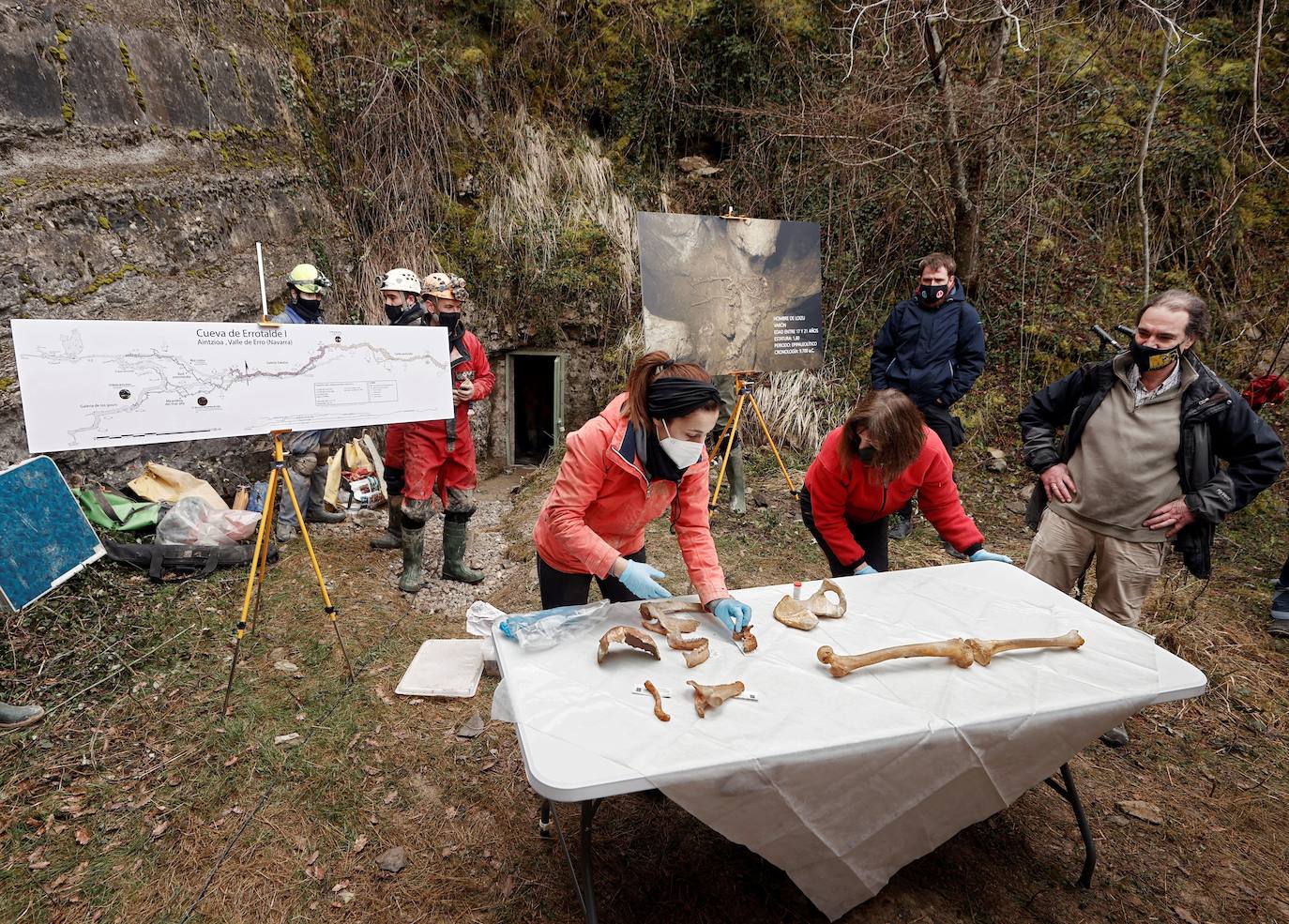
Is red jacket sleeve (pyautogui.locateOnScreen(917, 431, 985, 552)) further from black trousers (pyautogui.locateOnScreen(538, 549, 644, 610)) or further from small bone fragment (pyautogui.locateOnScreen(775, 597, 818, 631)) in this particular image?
black trousers (pyautogui.locateOnScreen(538, 549, 644, 610))

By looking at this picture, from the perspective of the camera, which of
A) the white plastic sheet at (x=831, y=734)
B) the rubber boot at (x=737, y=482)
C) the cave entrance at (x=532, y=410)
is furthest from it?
the cave entrance at (x=532, y=410)

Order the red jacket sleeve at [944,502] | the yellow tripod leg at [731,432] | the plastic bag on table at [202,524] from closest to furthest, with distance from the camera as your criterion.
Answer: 1. the red jacket sleeve at [944,502]
2. the plastic bag on table at [202,524]
3. the yellow tripod leg at [731,432]

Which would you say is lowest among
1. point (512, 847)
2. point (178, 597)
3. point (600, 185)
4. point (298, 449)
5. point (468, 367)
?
point (512, 847)

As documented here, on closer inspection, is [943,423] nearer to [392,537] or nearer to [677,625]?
[677,625]

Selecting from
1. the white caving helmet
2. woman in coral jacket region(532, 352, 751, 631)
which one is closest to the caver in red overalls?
the white caving helmet

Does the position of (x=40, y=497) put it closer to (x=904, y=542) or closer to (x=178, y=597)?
(x=178, y=597)

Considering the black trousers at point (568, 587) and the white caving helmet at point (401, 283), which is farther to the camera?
Answer: the white caving helmet at point (401, 283)

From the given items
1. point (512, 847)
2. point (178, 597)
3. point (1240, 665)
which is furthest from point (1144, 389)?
point (178, 597)

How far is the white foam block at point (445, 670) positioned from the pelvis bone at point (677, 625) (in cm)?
159

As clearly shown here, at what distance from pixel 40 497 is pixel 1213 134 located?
1082 centimetres

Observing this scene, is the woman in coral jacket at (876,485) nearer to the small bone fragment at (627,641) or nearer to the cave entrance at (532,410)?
the small bone fragment at (627,641)

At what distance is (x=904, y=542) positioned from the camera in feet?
17.4

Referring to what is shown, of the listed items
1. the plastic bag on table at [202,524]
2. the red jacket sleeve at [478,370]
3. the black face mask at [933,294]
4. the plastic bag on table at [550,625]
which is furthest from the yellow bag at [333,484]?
the black face mask at [933,294]

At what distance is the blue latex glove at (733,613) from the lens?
2.08m
